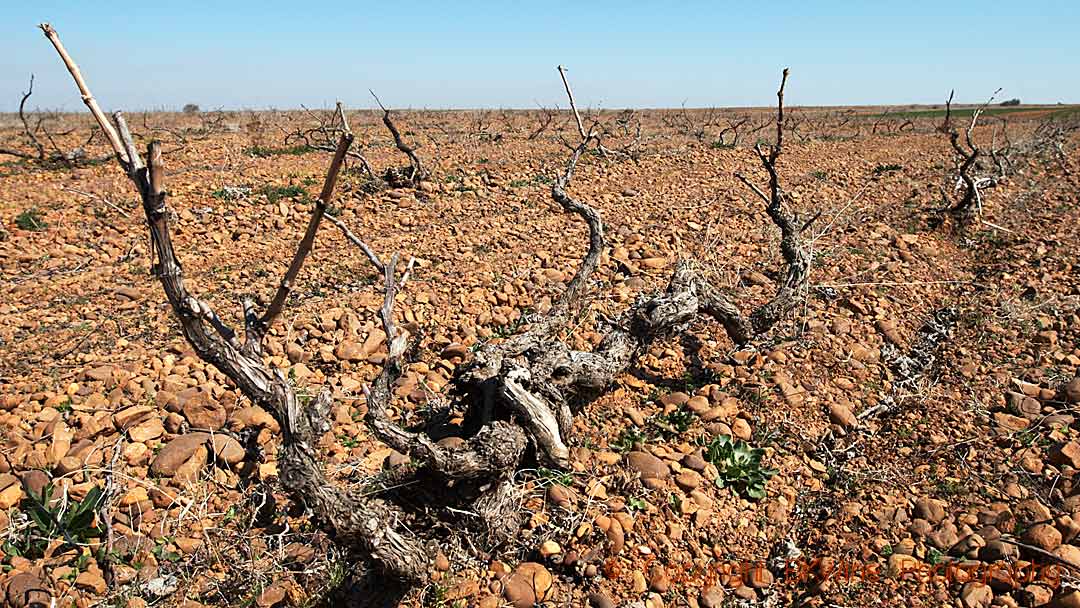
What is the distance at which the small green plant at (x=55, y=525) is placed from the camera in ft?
8.94

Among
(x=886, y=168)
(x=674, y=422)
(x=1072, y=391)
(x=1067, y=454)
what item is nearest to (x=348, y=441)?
(x=674, y=422)

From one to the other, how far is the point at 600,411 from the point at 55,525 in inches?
104

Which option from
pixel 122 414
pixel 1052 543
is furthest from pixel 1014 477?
pixel 122 414

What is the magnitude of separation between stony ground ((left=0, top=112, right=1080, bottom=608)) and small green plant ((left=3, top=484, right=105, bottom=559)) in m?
0.01

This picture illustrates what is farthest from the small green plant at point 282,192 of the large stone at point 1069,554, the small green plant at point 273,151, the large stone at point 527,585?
the large stone at point 1069,554

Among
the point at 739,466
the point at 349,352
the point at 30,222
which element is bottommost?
the point at 739,466

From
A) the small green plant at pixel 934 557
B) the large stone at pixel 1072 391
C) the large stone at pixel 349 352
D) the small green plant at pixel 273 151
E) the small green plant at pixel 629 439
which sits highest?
the small green plant at pixel 273 151

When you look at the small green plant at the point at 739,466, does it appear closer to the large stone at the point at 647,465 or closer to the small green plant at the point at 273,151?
the large stone at the point at 647,465

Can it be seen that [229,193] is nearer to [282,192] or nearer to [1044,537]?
[282,192]

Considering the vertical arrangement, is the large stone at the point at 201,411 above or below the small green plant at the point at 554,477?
above

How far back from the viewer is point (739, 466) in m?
3.42

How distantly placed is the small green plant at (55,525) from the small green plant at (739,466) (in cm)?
282

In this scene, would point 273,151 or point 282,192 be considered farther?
point 273,151

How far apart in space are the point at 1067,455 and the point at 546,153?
350 inches
